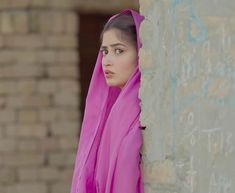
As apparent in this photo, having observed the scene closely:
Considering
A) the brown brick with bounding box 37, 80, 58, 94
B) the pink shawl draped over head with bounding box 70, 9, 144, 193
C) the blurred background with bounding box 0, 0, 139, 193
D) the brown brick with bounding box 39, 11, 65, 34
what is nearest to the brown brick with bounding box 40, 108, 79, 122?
the blurred background with bounding box 0, 0, 139, 193

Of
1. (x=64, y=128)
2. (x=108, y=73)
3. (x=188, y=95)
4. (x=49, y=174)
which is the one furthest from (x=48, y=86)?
(x=188, y=95)

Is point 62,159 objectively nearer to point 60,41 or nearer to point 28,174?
point 28,174

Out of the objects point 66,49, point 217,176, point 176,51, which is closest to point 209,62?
point 176,51

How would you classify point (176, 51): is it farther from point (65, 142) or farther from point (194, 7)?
point (65, 142)

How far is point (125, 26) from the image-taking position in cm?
344

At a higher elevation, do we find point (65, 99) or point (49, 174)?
point (65, 99)

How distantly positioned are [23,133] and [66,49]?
759 millimetres

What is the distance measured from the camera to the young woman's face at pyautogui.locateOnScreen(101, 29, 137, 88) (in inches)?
134

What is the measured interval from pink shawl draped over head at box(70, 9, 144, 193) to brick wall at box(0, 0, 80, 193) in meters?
3.20

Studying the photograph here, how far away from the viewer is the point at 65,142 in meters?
6.82

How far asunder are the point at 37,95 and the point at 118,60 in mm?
3443

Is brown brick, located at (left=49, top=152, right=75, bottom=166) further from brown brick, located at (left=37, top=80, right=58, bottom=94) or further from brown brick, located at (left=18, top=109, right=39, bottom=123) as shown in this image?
brown brick, located at (left=37, top=80, right=58, bottom=94)

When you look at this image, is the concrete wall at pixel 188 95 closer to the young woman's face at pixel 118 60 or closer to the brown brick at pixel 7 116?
the young woman's face at pixel 118 60

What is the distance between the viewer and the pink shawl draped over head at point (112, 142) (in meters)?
3.24
